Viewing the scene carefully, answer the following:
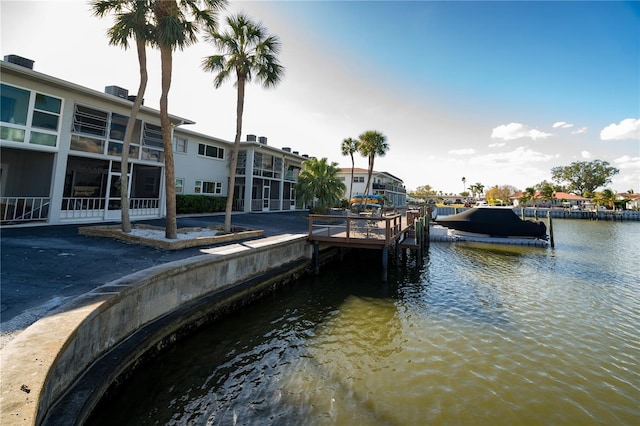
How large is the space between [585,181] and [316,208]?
4521 inches

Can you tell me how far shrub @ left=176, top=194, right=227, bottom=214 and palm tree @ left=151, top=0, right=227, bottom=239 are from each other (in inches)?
397

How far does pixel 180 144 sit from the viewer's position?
22516 millimetres

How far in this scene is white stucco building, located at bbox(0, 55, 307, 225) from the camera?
12516 millimetres

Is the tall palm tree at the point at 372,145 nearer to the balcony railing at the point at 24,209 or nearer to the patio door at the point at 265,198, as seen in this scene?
the patio door at the point at 265,198

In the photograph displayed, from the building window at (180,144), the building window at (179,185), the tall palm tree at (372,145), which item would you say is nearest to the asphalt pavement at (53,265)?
the building window at (179,185)

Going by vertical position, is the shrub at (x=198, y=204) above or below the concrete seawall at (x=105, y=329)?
above

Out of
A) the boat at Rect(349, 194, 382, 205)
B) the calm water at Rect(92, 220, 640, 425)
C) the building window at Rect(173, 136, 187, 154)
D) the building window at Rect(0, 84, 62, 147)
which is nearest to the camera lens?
the calm water at Rect(92, 220, 640, 425)

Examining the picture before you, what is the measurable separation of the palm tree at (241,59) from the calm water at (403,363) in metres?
7.81

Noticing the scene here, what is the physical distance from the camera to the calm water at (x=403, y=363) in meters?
5.17

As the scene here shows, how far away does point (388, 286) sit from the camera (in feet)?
43.1

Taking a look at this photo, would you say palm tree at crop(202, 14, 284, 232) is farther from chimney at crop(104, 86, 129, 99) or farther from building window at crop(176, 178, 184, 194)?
building window at crop(176, 178, 184, 194)

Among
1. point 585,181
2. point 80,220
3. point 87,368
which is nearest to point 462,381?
point 87,368

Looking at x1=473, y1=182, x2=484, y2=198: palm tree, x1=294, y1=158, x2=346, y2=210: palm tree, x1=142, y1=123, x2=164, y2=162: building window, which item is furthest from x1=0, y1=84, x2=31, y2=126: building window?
x1=473, y1=182, x2=484, y2=198: palm tree

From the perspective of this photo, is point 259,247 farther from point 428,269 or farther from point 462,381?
point 428,269
